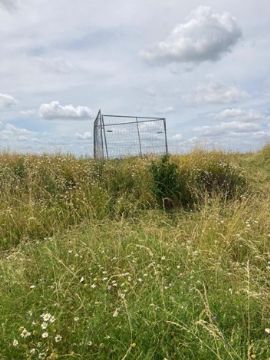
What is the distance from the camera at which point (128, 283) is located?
3662 mm

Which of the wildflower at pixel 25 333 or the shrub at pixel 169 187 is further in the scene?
the shrub at pixel 169 187

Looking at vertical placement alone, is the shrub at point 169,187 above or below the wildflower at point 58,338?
above

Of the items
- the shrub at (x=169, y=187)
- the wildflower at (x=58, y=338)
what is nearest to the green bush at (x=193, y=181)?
the shrub at (x=169, y=187)

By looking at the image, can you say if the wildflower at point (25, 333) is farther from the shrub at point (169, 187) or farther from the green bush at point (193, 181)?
the shrub at point (169, 187)

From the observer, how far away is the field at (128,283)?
3004 millimetres

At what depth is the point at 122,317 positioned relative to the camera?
3.25 meters

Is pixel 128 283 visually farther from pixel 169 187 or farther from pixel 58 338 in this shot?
pixel 169 187

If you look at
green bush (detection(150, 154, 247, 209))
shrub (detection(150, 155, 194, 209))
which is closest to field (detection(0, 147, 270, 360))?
shrub (detection(150, 155, 194, 209))

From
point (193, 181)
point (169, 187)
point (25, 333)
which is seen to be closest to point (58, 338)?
Answer: point (25, 333)

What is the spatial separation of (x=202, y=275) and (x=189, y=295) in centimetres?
49

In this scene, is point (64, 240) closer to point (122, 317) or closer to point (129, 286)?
point (129, 286)

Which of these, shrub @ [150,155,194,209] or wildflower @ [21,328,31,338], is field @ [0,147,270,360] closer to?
wildflower @ [21,328,31,338]

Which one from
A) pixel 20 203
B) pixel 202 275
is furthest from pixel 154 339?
pixel 20 203

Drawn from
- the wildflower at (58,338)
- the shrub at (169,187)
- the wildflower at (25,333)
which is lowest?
the wildflower at (58,338)
